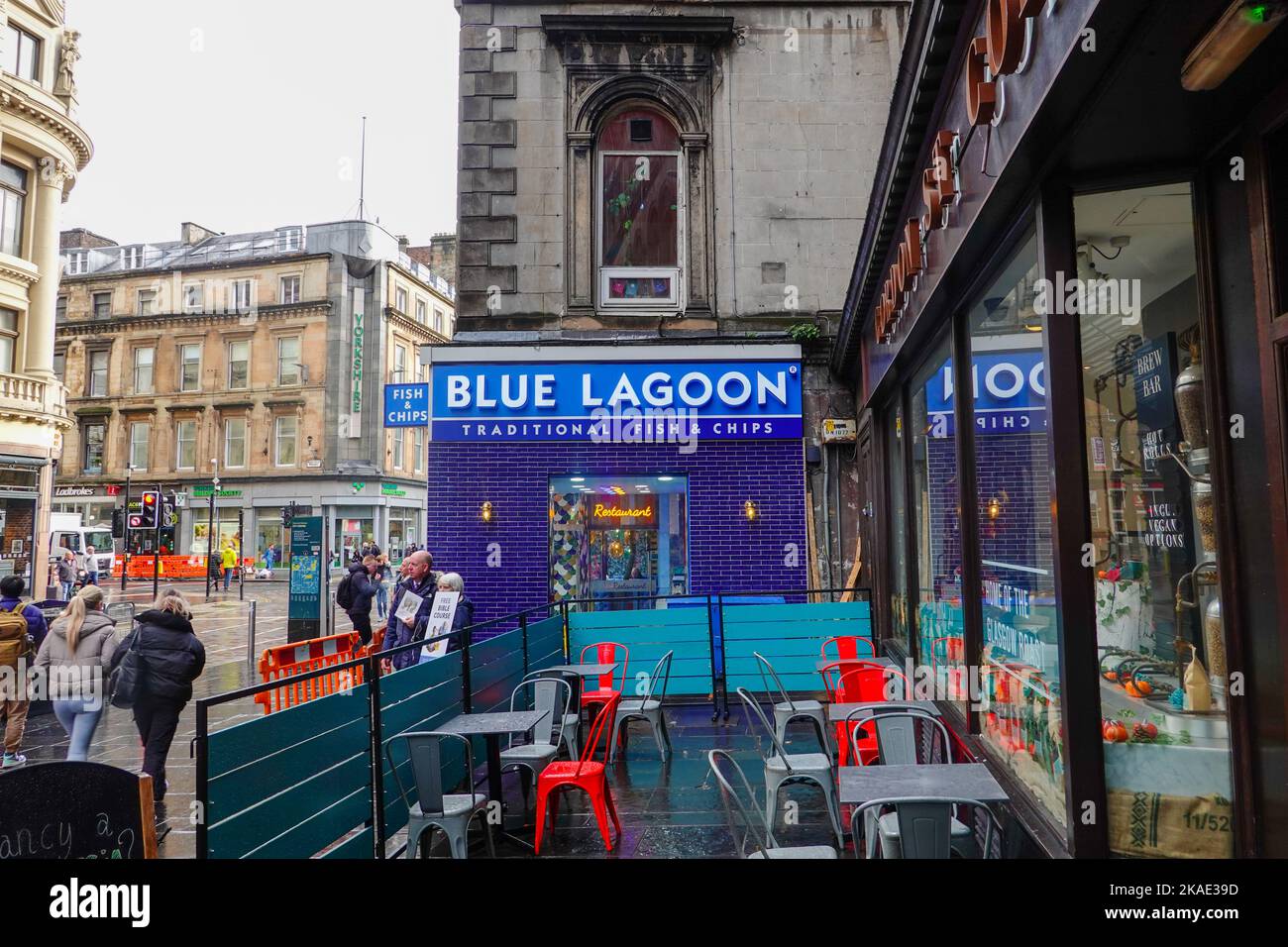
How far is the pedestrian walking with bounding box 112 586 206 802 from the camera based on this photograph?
6.19 metres

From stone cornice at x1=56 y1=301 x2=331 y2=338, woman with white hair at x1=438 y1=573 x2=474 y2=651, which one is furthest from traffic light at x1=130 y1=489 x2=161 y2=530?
stone cornice at x1=56 y1=301 x2=331 y2=338

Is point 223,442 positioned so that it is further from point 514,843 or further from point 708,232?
point 514,843

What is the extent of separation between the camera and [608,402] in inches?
445

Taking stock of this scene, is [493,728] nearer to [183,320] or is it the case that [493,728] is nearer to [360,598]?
[360,598]

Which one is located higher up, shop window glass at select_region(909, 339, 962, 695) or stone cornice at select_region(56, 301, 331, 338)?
stone cornice at select_region(56, 301, 331, 338)

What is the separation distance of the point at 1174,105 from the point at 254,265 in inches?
1861

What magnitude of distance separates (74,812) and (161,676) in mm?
3929

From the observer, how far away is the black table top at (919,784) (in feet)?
11.5

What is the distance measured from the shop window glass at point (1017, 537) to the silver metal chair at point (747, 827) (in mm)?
1086

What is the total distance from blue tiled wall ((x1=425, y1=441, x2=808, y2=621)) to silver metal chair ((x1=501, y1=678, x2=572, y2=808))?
4.59 metres

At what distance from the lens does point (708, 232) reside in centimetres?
1173

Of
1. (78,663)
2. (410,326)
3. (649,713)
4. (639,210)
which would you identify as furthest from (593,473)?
(410,326)

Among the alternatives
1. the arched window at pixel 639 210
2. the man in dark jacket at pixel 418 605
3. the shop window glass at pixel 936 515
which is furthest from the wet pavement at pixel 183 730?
the arched window at pixel 639 210

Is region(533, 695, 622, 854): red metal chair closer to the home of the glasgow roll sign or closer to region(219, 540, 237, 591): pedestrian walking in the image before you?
the home of the glasgow roll sign
